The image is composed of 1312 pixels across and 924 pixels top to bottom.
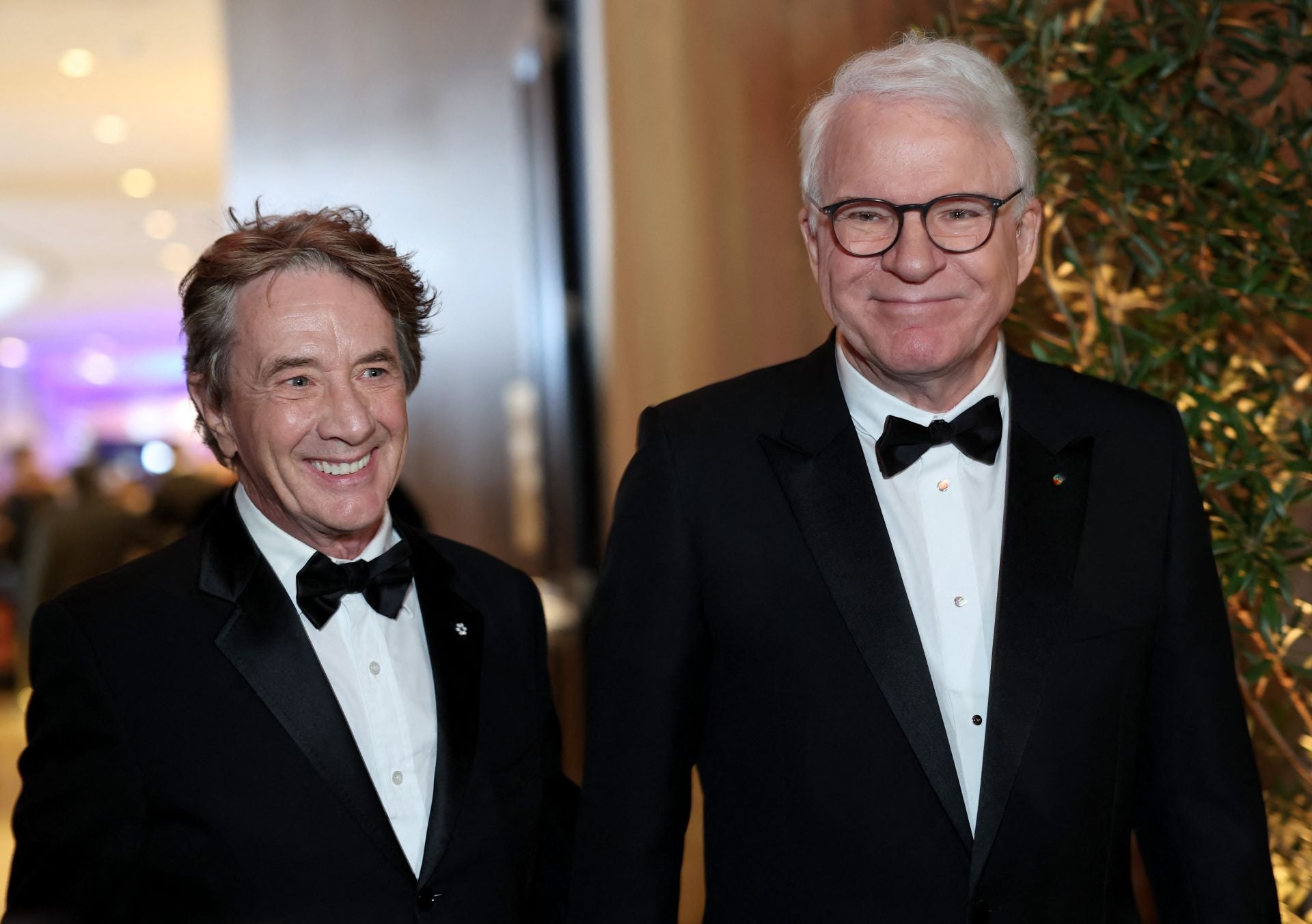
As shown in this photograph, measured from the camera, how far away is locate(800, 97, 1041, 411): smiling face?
1719 millimetres

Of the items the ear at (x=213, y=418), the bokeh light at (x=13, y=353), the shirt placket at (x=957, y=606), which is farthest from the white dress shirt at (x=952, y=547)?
the bokeh light at (x=13, y=353)

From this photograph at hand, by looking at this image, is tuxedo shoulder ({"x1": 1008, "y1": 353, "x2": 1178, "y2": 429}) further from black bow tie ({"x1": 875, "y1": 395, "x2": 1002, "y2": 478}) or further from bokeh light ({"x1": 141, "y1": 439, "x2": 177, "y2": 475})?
bokeh light ({"x1": 141, "y1": 439, "x2": 177, "y2": 475})

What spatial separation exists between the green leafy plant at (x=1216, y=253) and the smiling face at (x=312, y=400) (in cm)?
156

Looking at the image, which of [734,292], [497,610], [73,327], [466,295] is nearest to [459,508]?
[466,295]

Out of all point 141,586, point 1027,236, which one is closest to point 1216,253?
point 1027,236

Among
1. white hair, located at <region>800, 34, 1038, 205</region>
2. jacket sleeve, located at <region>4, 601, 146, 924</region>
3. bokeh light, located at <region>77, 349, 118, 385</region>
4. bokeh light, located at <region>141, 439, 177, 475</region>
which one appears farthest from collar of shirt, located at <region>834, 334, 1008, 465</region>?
bokeh light, located at <region>77, 349, 118, 385</region>

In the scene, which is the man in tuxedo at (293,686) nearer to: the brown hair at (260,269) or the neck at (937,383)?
the brown hair at (260,269)

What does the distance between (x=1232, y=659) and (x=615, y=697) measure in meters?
0.86

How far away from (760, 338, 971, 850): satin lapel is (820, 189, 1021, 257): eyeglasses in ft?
0.72

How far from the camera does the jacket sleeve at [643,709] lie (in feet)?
5.65

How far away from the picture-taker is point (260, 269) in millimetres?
1790

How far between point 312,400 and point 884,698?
873 millimetres

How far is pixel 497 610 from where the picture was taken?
6.75 ft

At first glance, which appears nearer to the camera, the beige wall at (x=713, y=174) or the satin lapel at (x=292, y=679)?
the satin lapel at (x=292, y=679)
